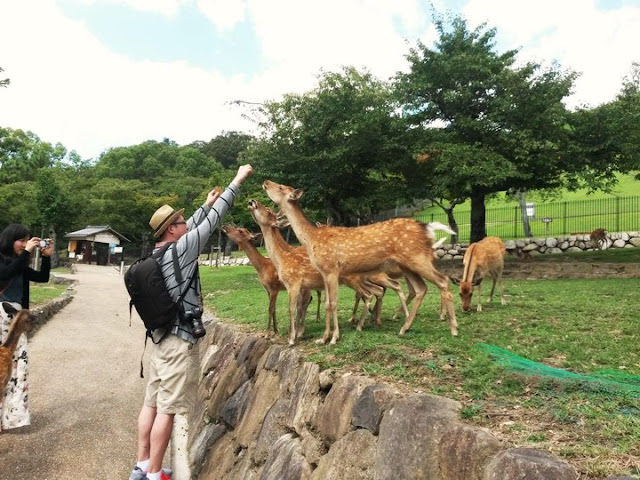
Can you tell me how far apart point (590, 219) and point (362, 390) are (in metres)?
30.7

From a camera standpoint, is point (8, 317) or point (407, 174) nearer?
point (8, 317)

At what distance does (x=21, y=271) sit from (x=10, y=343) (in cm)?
78

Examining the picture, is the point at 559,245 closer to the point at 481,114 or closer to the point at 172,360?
the point at 481,114

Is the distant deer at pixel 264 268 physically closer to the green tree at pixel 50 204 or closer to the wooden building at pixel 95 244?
the green tree at pixel 50 204

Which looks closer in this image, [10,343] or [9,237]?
[10,343]

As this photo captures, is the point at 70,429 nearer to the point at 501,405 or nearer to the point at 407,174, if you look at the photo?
the point at 501,405

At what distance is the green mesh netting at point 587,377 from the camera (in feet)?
11.0

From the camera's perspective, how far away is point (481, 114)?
17.4m

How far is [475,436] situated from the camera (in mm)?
2566

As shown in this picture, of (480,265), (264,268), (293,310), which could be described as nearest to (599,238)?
(480,265)

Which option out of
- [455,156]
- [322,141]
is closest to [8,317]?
[455,156]

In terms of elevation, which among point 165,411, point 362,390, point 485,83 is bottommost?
point 165,411

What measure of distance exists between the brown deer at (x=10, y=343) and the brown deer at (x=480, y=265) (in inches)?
238

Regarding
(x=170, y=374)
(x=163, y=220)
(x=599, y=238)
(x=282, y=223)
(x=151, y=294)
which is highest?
(x=599, y=238)
